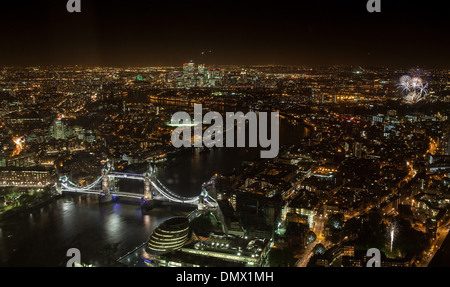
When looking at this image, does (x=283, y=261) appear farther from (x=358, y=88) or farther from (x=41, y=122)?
(x=358, y=88)

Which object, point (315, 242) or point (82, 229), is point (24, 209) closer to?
point (82, 229)

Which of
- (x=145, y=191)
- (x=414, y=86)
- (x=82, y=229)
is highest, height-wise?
(x=414, y=86)

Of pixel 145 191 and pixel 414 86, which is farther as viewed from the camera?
pixel 414 86

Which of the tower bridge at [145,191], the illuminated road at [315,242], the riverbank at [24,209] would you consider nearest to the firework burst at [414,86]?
the illuminated road at [315,242]

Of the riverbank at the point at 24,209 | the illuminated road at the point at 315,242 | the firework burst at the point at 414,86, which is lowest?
the illuminated road at the point at 315,242

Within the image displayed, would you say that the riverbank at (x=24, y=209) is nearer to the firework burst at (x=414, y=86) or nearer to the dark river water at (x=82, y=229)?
the dark river water at (x=82, y=229)

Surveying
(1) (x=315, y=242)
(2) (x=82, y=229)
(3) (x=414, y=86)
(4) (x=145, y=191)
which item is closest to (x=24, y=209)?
(2) (x=82, y=229)

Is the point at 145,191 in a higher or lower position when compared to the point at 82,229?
higher
